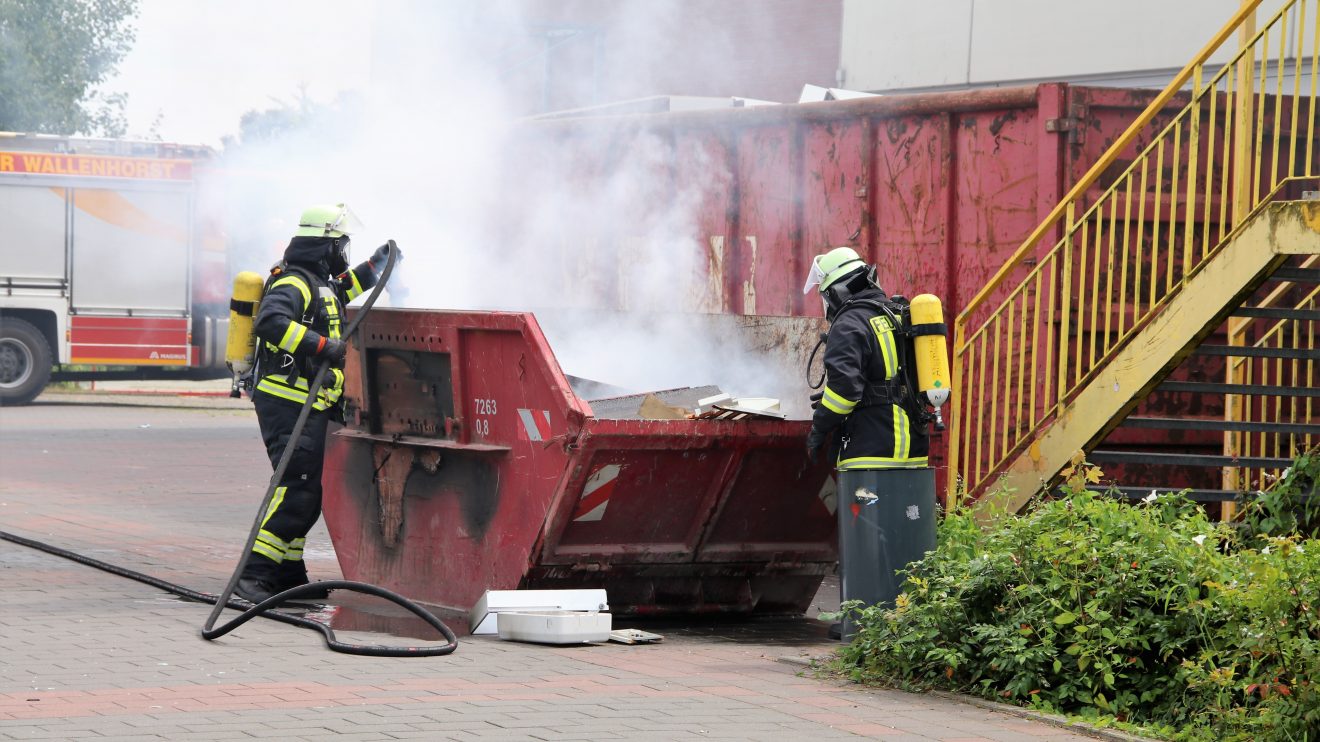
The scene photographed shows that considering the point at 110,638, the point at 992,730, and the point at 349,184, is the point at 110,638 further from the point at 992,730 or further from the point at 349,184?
the point at 349,184

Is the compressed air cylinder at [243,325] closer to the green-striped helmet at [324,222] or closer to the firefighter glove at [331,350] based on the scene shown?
the green-striped helmet at [324,222]

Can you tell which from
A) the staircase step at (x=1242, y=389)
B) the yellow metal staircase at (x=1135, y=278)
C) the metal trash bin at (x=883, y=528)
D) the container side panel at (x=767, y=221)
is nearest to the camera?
the metal trash bin at (x=883, y=528)

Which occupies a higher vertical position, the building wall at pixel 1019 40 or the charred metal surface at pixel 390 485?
the building wall at pixel 1019 40

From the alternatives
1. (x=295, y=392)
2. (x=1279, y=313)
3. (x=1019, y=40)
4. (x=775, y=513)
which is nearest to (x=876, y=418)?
(x=775, y=513)

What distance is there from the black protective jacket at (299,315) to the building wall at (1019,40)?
689 cm

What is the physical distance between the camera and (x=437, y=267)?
476 inches

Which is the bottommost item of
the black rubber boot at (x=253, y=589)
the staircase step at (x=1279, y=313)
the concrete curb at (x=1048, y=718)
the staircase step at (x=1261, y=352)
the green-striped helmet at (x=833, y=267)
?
the concrete curb at (x=1048, y=718)

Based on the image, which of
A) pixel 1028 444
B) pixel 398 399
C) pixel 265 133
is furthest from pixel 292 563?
pixel 265 133

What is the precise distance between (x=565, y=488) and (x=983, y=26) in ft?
27.2

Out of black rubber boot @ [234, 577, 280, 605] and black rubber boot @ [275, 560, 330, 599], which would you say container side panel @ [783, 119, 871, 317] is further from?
black rubber boot @ [234, 577, 280, 605]

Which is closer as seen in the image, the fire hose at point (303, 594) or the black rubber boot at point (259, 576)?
the fire hose at point (303, 594)

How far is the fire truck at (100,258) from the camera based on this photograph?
21344 millimetres

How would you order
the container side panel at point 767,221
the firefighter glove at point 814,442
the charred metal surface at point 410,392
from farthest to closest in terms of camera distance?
the container side panel at point 767,221 → the charred metal surface at point 410,392 → the firefighter glove at point 814,442

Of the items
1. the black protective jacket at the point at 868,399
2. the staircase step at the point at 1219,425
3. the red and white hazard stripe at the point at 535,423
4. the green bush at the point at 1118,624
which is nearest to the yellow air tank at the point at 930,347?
the black protective jacket at the point at 868,399
